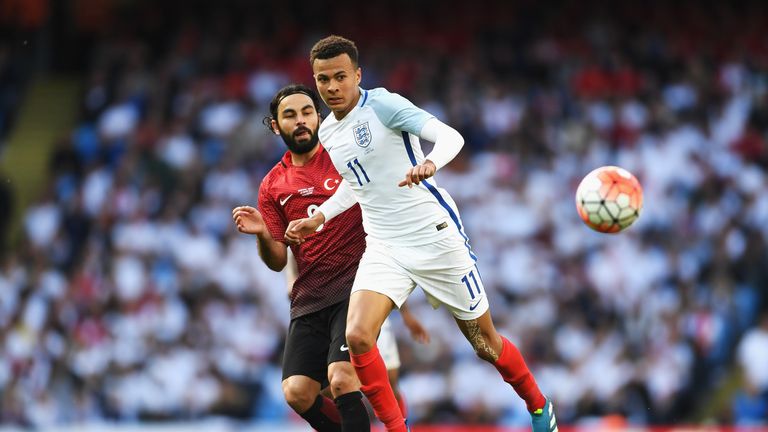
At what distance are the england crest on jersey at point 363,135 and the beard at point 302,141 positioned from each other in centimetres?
69

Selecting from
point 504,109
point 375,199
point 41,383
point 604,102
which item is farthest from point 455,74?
point 375,199

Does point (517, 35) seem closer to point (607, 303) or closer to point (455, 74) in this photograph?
point (455, 74)

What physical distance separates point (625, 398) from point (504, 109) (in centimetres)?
509

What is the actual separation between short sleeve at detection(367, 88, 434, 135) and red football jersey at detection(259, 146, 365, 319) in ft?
2.69

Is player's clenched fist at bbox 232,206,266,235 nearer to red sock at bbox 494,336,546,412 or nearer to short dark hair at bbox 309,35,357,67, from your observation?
short dark hair at bbox 309,35,357,67

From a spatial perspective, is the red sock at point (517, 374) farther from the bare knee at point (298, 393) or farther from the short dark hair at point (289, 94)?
the short dark hair at point (289, 94)

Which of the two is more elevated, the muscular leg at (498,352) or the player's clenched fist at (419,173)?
the player's clenched fist at (419,173)

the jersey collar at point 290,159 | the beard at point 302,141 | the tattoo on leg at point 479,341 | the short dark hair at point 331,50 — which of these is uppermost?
the short dark hair at point 331,50

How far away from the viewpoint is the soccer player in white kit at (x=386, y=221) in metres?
6.89

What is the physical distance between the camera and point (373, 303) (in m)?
6.88

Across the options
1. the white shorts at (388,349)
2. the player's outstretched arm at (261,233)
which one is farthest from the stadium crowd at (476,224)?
the player's outstretched arm at (261,233)

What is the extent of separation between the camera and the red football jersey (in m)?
7.61

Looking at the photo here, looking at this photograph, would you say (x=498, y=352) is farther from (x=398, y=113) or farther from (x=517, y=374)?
(x=398, y=113)

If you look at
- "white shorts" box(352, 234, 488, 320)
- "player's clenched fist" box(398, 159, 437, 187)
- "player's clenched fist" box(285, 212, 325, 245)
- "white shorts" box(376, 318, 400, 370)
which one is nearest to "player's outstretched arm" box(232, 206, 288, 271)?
"player's clenched fist" box(285, 212, 325, 245)
